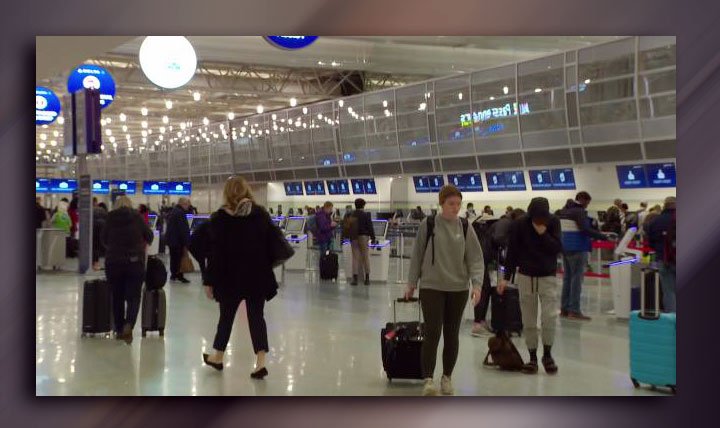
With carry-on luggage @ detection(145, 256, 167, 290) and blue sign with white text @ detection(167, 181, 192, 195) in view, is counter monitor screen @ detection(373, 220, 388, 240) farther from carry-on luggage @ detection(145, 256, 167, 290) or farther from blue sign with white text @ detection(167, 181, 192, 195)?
carry-on luggage @ detection(145, 256, 167, 290)

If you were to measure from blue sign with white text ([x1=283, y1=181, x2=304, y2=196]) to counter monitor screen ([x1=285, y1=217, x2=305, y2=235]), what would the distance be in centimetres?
551

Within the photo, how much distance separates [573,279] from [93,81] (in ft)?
23.8

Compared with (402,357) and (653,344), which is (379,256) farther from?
(653,344)

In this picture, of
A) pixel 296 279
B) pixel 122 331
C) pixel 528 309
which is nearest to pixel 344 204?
pixel 296 279

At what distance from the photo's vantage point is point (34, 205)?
5.95 m

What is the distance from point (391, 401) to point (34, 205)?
299cm

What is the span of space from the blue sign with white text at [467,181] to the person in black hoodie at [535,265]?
122 inches

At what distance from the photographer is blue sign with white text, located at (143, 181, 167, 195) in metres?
11.2

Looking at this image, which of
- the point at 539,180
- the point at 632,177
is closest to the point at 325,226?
the point at 632,177

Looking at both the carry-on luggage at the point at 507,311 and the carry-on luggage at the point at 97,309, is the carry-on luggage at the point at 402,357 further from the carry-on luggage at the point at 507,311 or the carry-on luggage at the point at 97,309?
the carry-on luggage at the point at 97,309

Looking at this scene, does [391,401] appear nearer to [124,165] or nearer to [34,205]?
[34,205]

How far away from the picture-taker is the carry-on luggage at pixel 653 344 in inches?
241

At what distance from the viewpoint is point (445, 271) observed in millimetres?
6121

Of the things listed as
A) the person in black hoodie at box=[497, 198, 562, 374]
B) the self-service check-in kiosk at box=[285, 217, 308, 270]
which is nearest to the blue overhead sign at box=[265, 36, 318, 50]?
the person in black hoodie at box=[497, 198, 562, 374]
